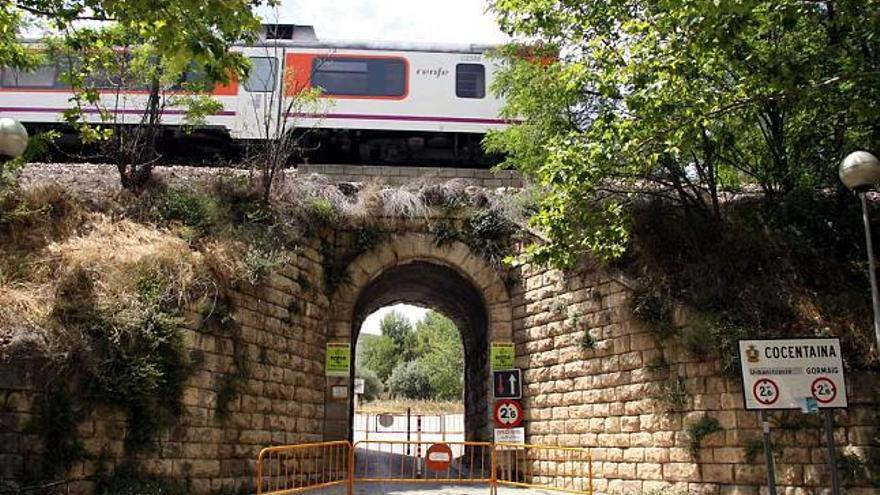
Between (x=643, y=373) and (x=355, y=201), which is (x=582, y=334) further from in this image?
(x=355, y=201)

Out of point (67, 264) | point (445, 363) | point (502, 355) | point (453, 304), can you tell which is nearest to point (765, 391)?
point (502, 355)

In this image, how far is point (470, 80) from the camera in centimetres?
1684

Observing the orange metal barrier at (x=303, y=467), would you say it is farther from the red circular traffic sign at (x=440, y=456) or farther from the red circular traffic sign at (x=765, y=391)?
the red circular traffic sign at (x=765, y=391)

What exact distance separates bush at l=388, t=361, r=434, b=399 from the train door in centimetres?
3655

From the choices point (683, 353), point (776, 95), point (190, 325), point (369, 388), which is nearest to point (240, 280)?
point (190, 325)

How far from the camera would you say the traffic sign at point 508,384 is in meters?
12.6

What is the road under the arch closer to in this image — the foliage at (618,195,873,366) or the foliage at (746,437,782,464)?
the foliage at (746,437,782,464)

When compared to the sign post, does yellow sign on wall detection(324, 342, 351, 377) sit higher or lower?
higher

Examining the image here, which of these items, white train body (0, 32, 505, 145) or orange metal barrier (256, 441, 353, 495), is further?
white train body (0, 32, 505, 145)

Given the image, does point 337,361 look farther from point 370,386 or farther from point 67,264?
point 370,386

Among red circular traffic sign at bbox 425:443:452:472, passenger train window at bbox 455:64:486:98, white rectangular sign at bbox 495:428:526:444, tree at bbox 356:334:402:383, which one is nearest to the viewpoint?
red circular traffic sign at bbox 425:443:452:472

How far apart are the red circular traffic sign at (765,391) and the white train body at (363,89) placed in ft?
33.7

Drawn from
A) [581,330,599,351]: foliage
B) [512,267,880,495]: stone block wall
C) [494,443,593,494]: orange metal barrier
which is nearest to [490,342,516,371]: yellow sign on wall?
[512,267,880,495]: stone block wall

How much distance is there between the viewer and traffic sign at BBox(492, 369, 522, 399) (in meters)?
12.6
